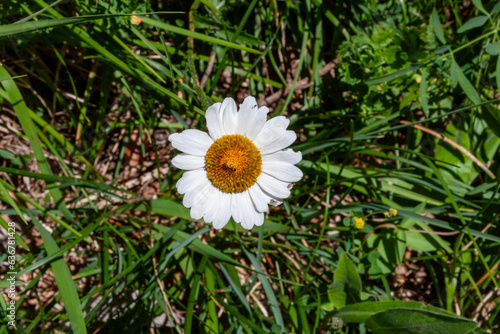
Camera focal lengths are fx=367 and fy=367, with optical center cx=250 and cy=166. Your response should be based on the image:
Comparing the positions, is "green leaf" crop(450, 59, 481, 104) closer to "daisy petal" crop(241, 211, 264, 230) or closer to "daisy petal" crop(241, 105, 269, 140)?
"daisy petal" crop(241, 105, 269, 140)

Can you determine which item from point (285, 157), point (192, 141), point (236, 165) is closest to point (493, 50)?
point (285, 157)

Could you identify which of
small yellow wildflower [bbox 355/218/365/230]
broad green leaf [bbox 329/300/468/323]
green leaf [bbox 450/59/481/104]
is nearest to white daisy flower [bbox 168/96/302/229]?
small yellow wildflower [bbox 355/218/365/230]

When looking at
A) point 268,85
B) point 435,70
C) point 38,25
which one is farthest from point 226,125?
point 435,70

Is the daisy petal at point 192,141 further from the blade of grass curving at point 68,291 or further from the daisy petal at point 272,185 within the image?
the blade of grass curving at point 68,291

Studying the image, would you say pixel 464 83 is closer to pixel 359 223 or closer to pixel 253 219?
pixel 359 223

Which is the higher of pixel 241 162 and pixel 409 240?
pixel 241 162

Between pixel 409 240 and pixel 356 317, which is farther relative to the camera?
pixel 409 240

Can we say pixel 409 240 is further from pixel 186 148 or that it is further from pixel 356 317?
pixel 186 148
